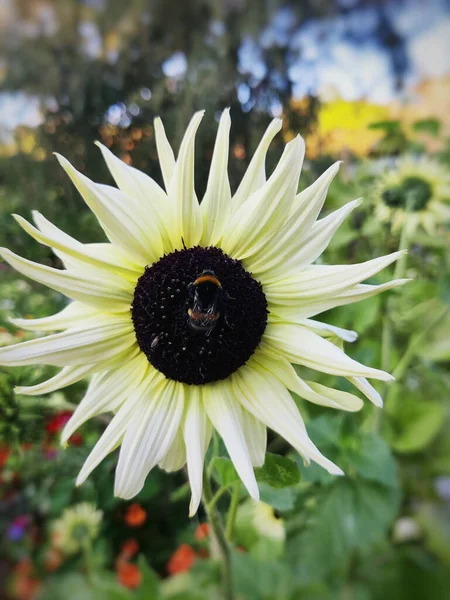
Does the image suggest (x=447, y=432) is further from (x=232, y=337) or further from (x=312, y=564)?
(x=232, y=337)

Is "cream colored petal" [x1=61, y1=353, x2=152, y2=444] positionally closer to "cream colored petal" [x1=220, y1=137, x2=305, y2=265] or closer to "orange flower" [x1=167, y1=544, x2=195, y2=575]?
"cream colored petal" [x1=220, y1=137, x2=305, y2=265]

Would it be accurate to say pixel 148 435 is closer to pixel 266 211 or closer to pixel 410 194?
pixel 266 211

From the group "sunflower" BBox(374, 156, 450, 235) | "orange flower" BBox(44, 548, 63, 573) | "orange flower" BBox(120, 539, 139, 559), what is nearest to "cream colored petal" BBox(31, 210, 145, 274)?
"sunflower" BBox(374, 156, 450, 235)

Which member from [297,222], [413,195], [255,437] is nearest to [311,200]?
[297,222]

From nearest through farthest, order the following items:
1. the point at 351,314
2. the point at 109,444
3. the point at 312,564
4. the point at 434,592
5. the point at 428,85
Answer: the point at 109,444
the point at 351,314
the point at 312,564
the point at 434,592
the point at 428,85

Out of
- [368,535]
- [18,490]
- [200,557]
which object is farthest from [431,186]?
[18,490]

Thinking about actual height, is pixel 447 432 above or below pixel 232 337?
below

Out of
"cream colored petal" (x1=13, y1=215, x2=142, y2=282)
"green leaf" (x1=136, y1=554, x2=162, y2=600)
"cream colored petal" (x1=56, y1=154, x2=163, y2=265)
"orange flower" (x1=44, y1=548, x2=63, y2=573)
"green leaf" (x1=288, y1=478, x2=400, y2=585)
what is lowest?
"orange flower" (x1=44, y1=548, x2=63, y2=573)
